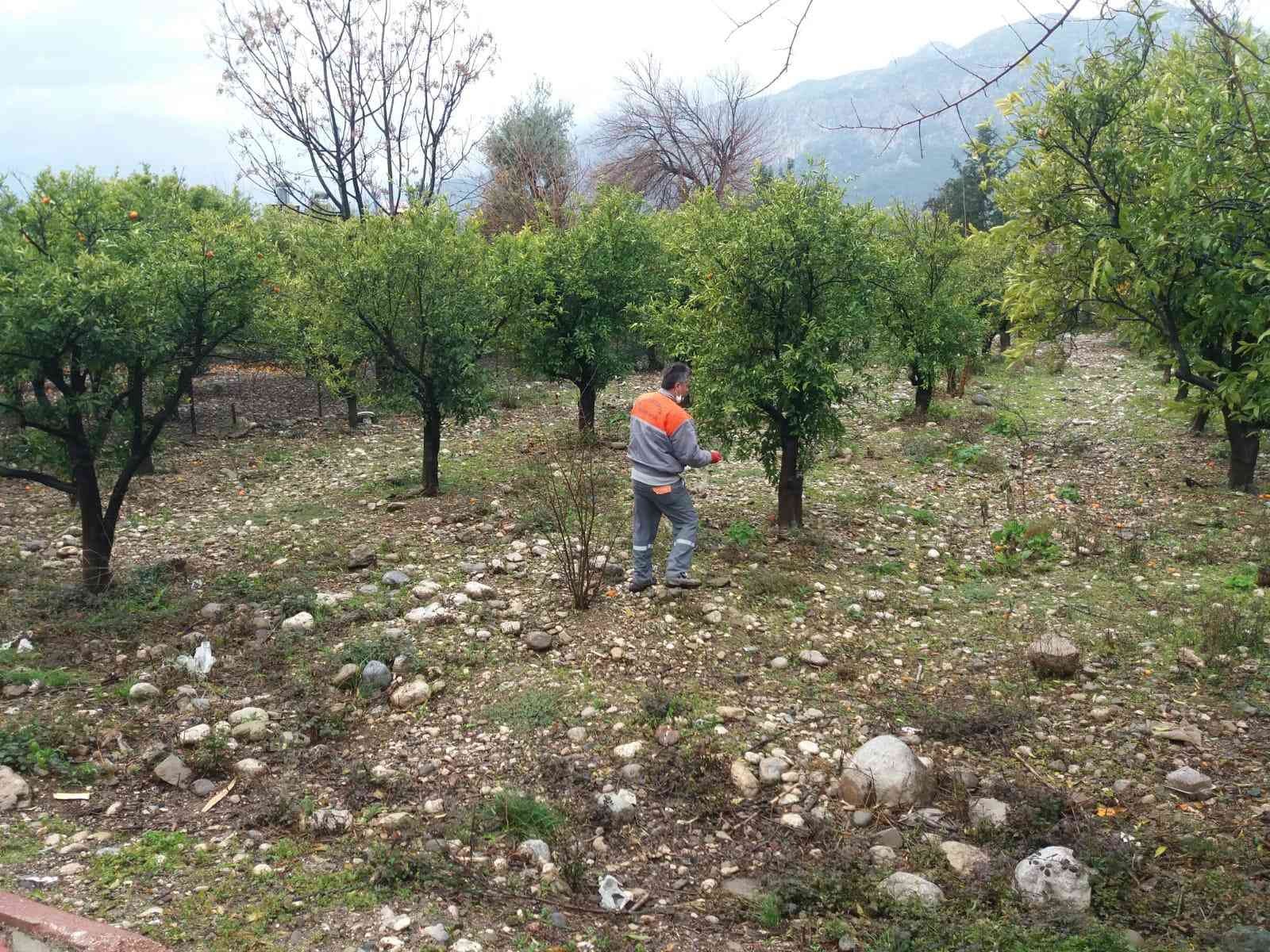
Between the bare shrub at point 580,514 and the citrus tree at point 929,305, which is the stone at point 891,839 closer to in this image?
the bare shrub at point 580,514

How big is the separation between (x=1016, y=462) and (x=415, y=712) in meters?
9.44

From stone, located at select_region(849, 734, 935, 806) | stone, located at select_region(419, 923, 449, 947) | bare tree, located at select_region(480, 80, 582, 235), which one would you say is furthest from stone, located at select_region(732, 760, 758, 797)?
bare tree, located at select_region(480, 80, 582, 235)

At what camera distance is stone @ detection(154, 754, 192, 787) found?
4695 mm

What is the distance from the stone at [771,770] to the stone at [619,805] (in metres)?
0.72

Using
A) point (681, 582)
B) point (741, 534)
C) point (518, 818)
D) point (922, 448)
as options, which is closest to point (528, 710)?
point (518, 818)

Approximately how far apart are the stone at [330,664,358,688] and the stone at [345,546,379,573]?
2190mm

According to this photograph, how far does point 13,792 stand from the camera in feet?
14.7

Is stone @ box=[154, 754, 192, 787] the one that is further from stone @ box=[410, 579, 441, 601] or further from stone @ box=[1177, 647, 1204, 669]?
stone @ box=[1177, 647, 1204, 669]

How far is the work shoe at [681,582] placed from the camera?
7027mm

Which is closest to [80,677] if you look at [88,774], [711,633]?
[88,774]

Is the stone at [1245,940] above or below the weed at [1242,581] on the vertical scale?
below

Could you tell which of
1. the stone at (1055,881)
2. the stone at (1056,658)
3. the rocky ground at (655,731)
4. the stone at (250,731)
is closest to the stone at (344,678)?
the rocky ground at (655,731)

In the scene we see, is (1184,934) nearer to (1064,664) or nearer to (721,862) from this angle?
(721,862)

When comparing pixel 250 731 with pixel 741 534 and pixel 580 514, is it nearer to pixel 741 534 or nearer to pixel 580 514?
pixel 580 514
